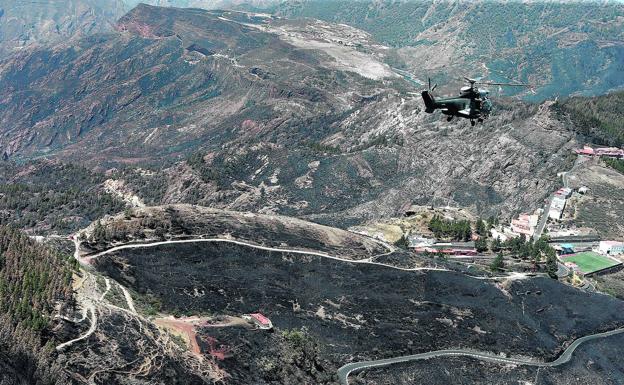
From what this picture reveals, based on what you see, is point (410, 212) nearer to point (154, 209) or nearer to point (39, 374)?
point (154, 209)

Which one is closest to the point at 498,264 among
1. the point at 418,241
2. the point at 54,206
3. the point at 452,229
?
the point at 452,229

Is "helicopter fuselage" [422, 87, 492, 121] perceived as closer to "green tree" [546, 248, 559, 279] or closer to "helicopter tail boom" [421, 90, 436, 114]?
"helicopter tail boom" [421, 90, 436, 114]

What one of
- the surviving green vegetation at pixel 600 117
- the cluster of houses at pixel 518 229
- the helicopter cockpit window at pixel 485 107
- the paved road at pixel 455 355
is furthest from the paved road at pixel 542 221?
the helicopter cockpit window at pixel 485 107

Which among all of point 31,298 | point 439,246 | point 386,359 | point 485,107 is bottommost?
point 439,246

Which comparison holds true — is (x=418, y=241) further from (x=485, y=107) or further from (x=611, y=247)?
(x=485, y=107)

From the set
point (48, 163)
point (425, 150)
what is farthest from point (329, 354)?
point (48, 163)

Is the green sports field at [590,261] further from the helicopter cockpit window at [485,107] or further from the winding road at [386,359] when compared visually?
the helicopter cockpit window at [485,107]
